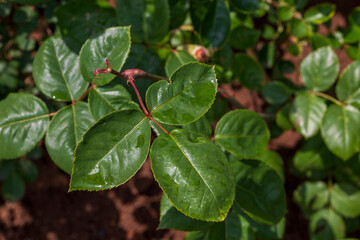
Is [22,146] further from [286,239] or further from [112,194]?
[286,239]

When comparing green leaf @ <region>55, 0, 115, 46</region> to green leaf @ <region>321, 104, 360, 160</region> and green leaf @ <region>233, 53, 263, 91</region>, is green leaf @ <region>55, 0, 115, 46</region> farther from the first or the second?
green leaf @ <region>321, 104, 360, 160</region>

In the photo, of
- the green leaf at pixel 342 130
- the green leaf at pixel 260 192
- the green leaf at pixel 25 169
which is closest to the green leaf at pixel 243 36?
the green leaf at pixel 342 130

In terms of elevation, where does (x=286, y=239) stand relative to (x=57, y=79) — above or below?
below

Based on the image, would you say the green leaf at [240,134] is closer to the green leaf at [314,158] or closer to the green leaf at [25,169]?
the green leaf at [314,158]

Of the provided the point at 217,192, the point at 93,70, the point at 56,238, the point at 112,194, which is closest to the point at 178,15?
the point at 93,70

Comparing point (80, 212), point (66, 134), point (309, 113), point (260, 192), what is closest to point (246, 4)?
point (309, 113)

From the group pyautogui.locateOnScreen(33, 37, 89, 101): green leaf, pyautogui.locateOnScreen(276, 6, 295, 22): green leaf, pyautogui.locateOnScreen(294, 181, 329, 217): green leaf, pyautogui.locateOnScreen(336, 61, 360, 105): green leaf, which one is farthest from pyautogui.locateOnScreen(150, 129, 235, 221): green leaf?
pyautogui.locateOnScreen(294, 181, 329, 217): green leaf
